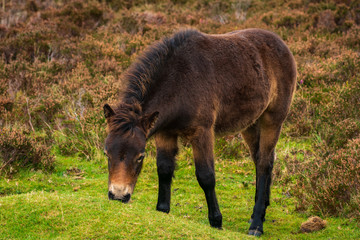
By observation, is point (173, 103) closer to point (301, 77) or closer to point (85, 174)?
point (85, 174)

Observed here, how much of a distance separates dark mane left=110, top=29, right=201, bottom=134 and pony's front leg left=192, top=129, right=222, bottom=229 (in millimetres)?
886

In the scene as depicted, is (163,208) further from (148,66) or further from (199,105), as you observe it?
(148,66)

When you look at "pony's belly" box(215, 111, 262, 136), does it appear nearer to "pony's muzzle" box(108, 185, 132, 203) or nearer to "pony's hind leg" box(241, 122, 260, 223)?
"pony's hind leg" box(241, 122, 260, 223)

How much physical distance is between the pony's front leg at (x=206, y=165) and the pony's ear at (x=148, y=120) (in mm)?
730

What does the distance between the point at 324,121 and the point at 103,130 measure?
4980mm

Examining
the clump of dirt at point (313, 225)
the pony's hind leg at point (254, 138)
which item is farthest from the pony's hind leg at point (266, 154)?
the clump of dirt at point (313, 225)

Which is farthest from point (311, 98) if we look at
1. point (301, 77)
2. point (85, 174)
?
point (85, 174)

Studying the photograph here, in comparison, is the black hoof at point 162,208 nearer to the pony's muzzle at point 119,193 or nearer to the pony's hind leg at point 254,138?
the pony's muzzle at point 119,193

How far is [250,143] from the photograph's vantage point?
6.57 metres

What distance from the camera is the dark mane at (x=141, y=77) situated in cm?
414

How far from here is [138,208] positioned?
13.7 ft

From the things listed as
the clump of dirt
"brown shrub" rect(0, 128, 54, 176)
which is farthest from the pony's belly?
"brown shrub" rect(0, 128, 54, 176)

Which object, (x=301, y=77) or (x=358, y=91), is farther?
(x=301, y=77)

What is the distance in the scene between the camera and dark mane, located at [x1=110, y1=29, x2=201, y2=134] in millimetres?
4137
